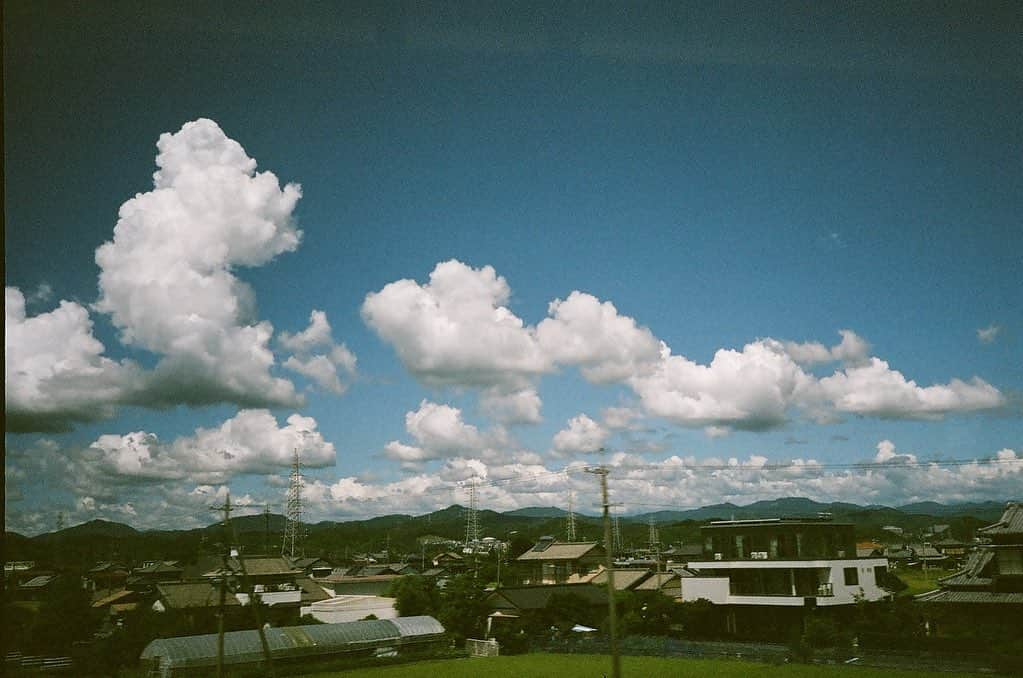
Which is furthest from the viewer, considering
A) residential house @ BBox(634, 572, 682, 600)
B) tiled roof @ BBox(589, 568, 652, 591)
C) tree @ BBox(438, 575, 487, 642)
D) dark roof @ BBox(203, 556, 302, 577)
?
tiled roof @ BBox(589, 568, 652, 591)

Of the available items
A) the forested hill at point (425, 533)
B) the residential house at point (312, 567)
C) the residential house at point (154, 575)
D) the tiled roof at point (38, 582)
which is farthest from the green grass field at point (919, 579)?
the tiled roof at point (38, 582)

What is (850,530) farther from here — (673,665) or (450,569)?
(450,569)

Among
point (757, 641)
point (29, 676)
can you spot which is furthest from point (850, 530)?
point (29, 676)

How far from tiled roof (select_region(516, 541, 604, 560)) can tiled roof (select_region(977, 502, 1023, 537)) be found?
26911 mm

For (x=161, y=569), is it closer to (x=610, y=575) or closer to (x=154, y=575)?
(x=154, y=575)

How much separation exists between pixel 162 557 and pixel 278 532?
11.1m

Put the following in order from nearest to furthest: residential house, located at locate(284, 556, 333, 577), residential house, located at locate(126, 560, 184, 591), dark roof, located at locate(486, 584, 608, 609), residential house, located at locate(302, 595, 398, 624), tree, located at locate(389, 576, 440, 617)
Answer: dark roof, located at locate(486, 584, 608, 609) < tree, located at locate(389, 576, 440, 617) < residential house, located at locate(302, 595, 398, 624) < residential house, located at locate(126, 560, 184, 591) < residential house, located at locate(284, 556, 333, 577)

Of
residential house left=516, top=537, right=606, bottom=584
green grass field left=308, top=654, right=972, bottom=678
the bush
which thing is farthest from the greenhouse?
residential house left=516, top=537, right=606, bottom=584

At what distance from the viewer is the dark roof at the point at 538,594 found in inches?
1193

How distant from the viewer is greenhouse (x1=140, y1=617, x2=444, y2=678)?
21.0m

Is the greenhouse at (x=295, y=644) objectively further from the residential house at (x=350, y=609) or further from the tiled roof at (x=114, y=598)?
the tiled roof at (x=114, y=598)

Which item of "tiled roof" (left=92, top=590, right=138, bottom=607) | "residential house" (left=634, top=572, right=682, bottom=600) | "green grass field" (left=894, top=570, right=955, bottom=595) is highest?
"tiled roof" (left=92, top=590, right=138, bottom=607)

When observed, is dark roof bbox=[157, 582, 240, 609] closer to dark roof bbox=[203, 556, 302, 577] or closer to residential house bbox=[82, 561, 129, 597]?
dark roof bbox=[203, 556, 302, 577]

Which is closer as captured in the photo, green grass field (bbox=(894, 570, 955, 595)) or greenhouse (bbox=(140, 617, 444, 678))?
greenhouse (bbox=(140, 617, 444, 678))
